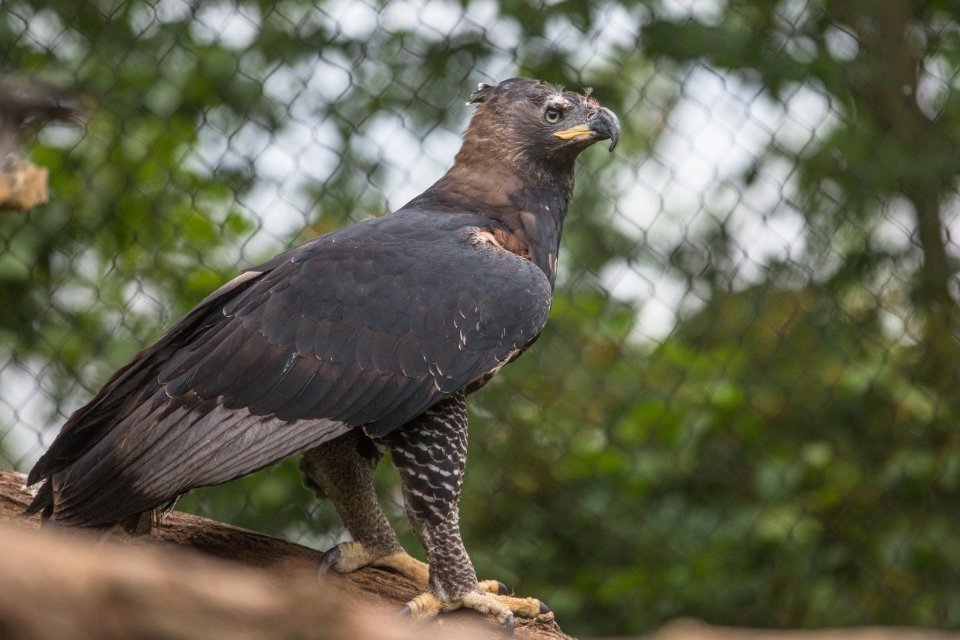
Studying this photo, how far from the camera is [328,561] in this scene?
291cm

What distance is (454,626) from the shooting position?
2.73 metres

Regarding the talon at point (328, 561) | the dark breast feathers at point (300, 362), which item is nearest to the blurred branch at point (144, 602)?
the dark breast feathers at point (300, 362)

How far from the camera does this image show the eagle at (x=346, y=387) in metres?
2.50

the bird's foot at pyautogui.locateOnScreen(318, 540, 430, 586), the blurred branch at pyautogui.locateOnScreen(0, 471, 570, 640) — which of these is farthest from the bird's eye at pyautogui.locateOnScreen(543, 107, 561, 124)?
the blurred branch at pyautogui.locateOnScreen(0, 471, 570, 640)

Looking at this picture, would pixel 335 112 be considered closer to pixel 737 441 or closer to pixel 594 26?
pixel 594 26

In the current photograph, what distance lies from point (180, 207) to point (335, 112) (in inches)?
25.3

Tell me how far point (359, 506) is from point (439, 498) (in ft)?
1.08

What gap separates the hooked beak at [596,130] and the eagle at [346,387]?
0.25 m

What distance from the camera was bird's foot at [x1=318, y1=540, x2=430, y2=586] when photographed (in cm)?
292

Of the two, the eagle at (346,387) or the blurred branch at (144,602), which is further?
the eagle at (346,387)

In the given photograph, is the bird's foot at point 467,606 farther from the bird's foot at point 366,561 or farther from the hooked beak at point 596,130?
the hooked beak at point 596,130

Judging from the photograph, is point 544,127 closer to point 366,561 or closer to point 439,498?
point 439,498

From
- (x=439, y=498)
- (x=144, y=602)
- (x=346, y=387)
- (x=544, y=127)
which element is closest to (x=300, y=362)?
(x=346, y=387)

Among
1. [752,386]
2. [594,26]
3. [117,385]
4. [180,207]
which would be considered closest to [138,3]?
[180,207]
